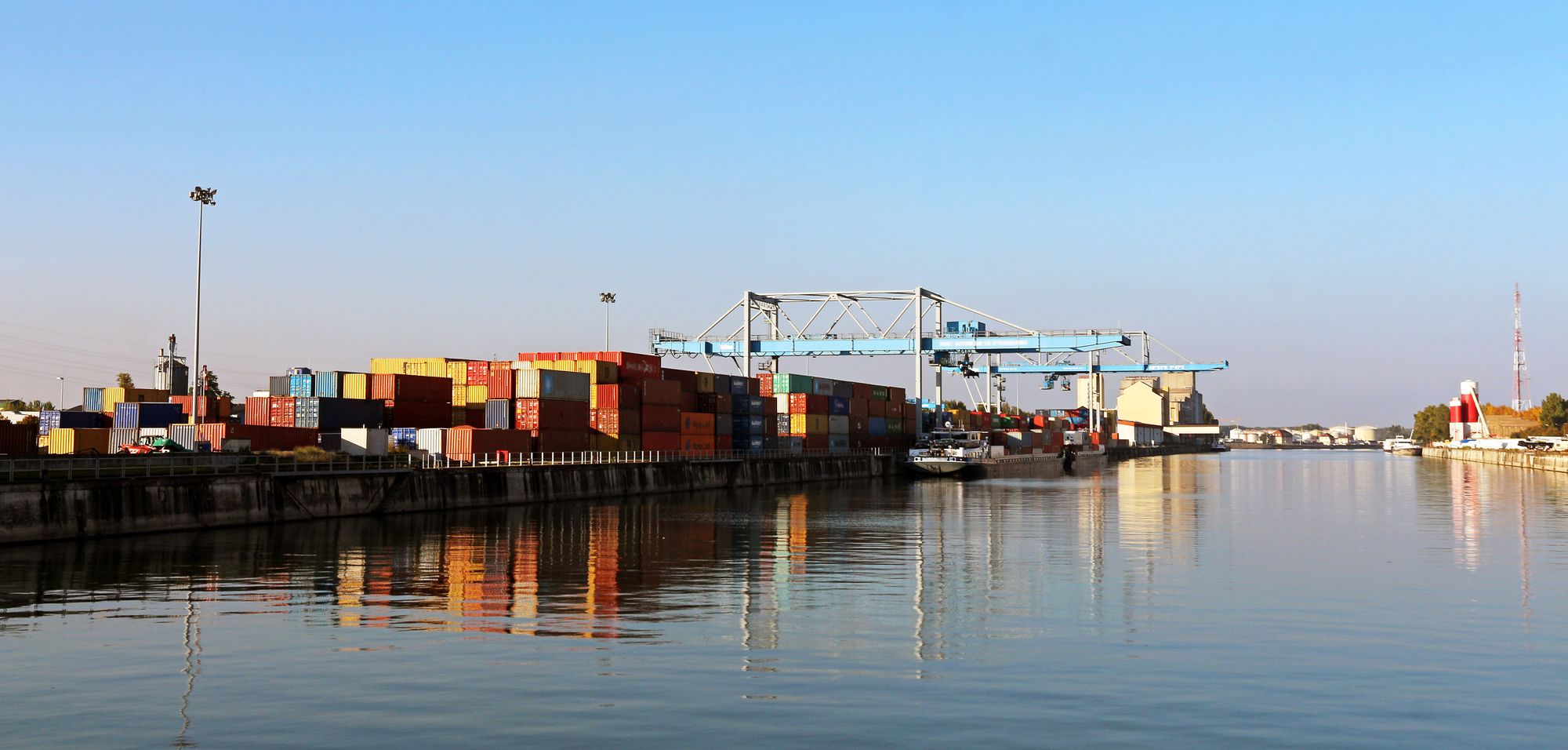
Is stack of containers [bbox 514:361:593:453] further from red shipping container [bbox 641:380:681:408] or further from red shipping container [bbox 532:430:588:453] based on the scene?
red shipping container [bbox 641:380:681:408]

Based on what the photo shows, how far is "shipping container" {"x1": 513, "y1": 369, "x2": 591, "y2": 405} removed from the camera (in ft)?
237

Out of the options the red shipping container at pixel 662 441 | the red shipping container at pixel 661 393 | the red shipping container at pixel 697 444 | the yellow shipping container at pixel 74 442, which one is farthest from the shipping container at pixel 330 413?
the red shipping container at pixel 697 444

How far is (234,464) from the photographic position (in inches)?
1908

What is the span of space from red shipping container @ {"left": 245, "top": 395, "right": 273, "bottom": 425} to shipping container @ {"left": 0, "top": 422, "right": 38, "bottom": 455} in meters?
18.9

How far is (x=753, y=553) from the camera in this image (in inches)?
1495

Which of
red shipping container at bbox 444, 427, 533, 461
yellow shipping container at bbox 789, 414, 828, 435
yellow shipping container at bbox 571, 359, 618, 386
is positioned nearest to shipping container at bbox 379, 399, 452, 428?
red shipping container at bbox 444, 427, 533, 461

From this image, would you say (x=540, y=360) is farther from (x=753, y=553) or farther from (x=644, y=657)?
(x=644, y=657)

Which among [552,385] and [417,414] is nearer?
[417,414]

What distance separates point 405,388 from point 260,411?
8140 mm

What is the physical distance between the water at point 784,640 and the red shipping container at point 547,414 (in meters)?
26.7

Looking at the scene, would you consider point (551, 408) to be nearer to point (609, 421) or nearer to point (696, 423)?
point (609, 421)

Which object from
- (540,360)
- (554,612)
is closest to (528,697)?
(554,612)

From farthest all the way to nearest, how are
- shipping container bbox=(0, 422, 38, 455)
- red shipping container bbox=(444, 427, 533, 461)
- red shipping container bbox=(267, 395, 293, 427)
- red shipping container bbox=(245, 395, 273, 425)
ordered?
red shipping container bbox=(245, 395, 273, 425), red shipping container bbox=(267, 395, 293, 427), red shipping container bbox=(444, 427, 533, 461), shipping container bbox=(0, 422, 38, 455)

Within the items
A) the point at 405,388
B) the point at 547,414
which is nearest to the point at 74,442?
the point at 405,388
